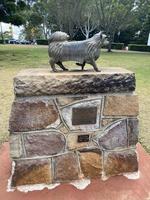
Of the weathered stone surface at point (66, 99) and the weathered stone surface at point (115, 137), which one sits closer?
the weathered stone surface at point (66, 99)

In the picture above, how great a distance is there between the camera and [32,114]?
95.5 inches

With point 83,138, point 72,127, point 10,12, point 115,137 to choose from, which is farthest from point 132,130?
point 10,12

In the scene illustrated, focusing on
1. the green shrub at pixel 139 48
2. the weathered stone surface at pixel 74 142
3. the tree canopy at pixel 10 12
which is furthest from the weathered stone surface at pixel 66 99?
the green shrub at pixel 139 48

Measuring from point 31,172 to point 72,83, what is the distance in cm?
92

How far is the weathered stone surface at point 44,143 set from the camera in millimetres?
2499

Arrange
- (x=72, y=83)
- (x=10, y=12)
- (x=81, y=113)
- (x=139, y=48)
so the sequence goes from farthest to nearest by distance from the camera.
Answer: (x=139, y=48), (x=10, y=12), (x=81, y=113), (x=72, y=83)

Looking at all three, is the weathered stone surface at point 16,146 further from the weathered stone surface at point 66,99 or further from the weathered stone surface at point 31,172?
the weathered stone surface at point 66,99

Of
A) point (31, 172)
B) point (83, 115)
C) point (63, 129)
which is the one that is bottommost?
point (31, 172)

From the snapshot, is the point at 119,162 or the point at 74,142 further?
the point at 119,162

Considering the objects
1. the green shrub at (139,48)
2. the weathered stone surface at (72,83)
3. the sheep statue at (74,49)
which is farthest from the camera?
the green shrub at (139,48)

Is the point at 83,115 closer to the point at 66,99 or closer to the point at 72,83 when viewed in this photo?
the point at 66,99

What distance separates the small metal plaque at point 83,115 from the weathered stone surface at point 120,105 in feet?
0.40

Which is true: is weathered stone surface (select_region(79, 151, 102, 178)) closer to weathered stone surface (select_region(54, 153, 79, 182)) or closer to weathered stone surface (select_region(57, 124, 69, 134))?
weathered stone surface (select_region(54, 153, 79, 182))

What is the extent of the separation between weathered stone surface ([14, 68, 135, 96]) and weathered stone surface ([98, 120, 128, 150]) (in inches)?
14.1
